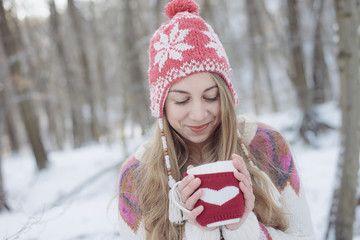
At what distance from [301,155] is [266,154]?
5.03 metres

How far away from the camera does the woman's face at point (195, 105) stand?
1.54 metres

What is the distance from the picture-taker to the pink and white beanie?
1.54 meters

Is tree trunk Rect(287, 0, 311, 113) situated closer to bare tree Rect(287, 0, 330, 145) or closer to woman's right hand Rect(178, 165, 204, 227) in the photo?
bare tree Rect(287, 0, 330, 145)

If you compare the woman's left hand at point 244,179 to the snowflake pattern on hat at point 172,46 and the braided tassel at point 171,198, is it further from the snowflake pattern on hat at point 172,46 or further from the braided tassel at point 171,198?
the snowflake pattern on hat at point 172,46

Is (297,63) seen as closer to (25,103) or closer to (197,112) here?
(197,112)

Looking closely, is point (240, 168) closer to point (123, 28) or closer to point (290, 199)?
point (290, 199)

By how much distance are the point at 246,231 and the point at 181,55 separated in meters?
0.91

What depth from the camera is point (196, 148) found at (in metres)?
1.86

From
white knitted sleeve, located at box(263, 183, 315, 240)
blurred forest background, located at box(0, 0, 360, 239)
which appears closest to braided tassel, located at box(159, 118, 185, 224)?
white knitted sleeve, located at box(263, 183, 315, 240)

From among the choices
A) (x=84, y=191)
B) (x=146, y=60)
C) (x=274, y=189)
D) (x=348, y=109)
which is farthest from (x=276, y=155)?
(x=84, y=191)

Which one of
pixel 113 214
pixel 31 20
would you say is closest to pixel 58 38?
pixel 31 20

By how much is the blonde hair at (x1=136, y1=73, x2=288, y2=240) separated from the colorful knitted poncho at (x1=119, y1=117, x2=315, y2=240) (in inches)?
2.1

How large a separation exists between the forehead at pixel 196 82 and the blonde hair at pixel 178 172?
46mm

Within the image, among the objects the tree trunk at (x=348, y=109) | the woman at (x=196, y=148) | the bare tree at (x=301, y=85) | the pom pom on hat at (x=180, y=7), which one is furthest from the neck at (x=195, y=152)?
the bare tree at (x=301, y=85)
